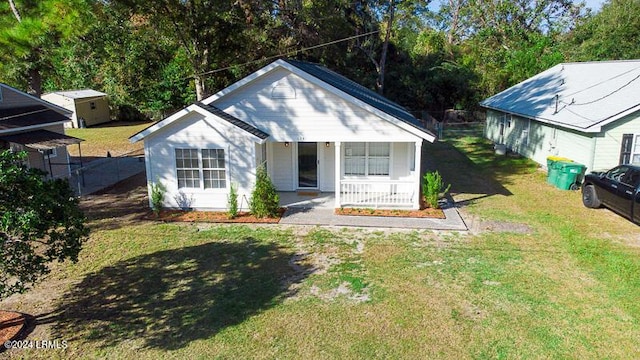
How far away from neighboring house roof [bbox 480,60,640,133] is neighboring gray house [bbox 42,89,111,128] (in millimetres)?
33002

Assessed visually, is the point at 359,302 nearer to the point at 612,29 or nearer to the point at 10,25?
the point at 10,25

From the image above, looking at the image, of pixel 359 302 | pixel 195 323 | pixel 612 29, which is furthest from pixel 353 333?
pixel 612 29

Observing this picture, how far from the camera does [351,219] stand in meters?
13.3

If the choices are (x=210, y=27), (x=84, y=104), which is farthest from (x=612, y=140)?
(x=84, y=104)

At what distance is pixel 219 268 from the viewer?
9992mm

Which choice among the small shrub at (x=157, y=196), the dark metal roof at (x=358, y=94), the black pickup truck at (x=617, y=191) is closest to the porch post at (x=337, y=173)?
the dark metal roof at (x=358, y=94)

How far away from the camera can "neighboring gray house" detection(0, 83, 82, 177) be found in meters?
16.6

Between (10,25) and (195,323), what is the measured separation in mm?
5666

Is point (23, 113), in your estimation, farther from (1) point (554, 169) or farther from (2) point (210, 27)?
(1) point (554, 169)

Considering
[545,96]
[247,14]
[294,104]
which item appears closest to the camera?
[294,104]

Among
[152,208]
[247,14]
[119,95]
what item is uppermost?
[247,14]

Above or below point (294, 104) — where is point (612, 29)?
above

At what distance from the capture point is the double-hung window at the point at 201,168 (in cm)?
1391

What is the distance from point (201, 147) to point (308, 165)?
14.0ft
